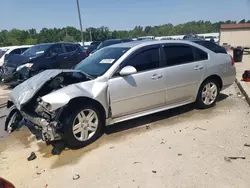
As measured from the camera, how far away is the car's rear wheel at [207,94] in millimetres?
5652

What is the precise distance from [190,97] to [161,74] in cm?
104

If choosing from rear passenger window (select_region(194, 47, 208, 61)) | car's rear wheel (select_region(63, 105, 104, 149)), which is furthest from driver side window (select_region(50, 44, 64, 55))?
car's rear wheel (select_region(63, 105, 104, 149))

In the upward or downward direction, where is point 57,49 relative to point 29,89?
upward

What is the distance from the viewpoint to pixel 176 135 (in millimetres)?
4508

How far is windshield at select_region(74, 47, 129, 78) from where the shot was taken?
4566 mm

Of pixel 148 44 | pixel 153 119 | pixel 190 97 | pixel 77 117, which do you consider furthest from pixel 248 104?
pixel 77 117

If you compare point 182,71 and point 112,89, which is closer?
point 112,89

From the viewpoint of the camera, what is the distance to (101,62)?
15.9ft

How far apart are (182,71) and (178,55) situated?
36 centimetres

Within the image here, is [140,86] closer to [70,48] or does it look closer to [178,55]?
[178,55]

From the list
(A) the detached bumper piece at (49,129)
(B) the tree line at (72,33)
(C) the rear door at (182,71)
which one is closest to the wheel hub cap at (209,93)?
(C) the rear door at (182,71)

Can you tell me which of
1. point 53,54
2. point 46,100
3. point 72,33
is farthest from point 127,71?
point 72,33

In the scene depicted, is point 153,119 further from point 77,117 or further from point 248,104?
point 248,104

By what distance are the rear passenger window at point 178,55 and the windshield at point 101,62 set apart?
3.02ft
